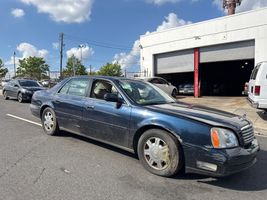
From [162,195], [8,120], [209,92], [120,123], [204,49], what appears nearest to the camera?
[162,195]

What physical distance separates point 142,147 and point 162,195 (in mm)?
1073

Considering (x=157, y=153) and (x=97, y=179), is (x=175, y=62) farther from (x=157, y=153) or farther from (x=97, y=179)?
(x=97, y=179)

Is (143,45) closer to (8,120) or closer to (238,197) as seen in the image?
(8,120)

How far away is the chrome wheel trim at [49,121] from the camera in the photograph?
272 inches

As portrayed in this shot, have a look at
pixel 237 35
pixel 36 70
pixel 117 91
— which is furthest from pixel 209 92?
pixel 36 70

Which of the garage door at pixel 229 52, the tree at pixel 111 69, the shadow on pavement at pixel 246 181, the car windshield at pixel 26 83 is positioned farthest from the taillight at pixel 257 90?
the tree at pixel 111 69

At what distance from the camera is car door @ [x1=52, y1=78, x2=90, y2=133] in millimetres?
6055

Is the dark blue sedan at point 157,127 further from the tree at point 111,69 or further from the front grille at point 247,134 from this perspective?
the tree at point 111,69

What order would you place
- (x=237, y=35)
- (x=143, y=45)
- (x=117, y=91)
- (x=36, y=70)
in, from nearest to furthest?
(x=117, y=91), (x=237, y=35), (x=143, y=45), (x=36, y=70)

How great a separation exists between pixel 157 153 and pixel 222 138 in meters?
1.03

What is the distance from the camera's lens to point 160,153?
449 cm

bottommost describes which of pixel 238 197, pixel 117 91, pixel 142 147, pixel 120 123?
pixel 238 197

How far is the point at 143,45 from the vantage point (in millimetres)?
24844

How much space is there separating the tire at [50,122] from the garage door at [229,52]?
15.5 meters
